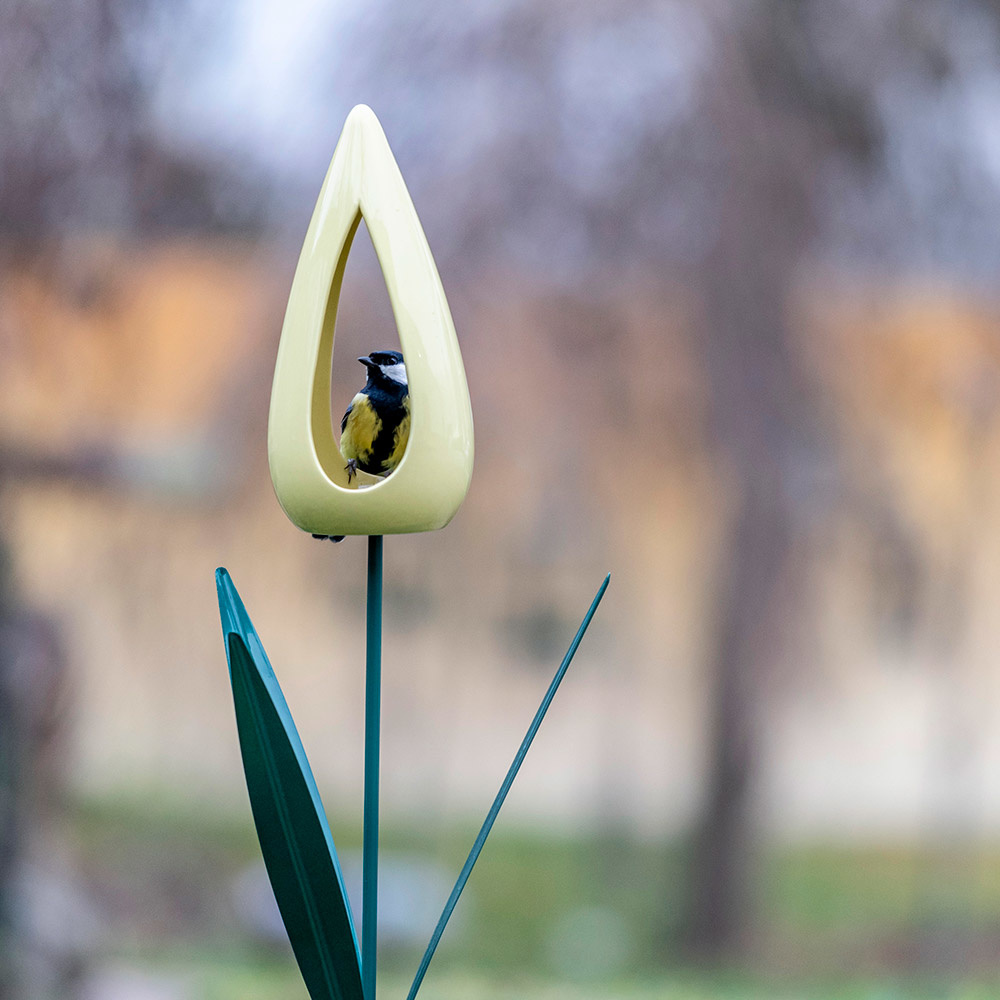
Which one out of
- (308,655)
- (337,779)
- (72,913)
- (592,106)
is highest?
(592,106)

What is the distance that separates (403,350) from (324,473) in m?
0.08

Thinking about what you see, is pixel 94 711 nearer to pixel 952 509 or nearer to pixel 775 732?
pixel 775 732

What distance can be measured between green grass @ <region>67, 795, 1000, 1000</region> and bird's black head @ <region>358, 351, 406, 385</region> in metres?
1.41

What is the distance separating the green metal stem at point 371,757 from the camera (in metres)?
0.58

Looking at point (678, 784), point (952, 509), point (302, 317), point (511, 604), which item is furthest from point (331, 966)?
point (952, 509)

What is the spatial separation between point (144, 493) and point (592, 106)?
3.35ft

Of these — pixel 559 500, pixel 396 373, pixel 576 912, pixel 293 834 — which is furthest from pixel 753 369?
pixel 293 834

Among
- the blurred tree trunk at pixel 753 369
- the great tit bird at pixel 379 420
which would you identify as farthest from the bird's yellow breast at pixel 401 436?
the blurred tree trunk at pixel 753 369

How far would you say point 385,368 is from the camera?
631 millimetres

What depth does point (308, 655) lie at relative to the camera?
1802 mm

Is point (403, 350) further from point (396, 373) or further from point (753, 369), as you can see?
point (753, 369)

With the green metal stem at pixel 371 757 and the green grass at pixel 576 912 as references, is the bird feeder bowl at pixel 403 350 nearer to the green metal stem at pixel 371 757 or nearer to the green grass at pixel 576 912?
the green metal stem at pixel 371 757

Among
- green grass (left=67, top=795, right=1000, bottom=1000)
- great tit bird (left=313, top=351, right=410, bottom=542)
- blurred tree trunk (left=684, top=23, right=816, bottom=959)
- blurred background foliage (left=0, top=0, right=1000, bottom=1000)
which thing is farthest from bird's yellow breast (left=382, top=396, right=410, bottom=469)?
green grass (left=67, top=795, right=1000, bottom=1000)

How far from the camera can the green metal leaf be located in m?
0.54
